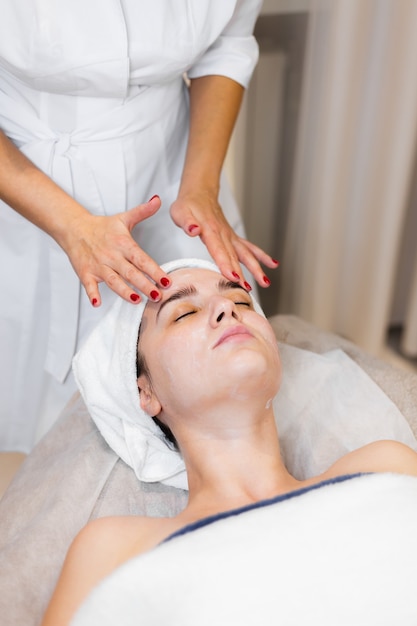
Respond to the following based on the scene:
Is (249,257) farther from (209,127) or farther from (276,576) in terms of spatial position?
(276,576)

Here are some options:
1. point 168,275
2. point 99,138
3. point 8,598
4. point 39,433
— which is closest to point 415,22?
point 99,138

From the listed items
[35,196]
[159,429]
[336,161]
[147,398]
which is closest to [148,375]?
[147,398]

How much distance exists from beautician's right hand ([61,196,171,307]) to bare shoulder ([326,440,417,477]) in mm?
443

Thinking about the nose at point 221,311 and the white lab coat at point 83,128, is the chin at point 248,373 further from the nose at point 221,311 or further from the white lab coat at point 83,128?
the white lab coat at point 83,128

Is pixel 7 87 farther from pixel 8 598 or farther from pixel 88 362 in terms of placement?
pixel 8 598

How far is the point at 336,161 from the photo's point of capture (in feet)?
7.46

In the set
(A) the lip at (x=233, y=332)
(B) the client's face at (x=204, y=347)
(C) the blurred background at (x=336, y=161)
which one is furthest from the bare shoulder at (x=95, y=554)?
(C) the blurred background at (x=336, y=161)

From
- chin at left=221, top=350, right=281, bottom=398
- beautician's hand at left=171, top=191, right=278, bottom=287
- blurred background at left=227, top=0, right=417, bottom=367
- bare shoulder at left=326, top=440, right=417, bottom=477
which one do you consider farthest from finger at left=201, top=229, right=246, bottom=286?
blurred background at left=227, top=0, right=417, bottom=367

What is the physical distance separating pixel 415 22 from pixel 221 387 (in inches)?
56.9

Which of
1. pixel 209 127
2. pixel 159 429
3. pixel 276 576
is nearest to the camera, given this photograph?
pixel 276 576

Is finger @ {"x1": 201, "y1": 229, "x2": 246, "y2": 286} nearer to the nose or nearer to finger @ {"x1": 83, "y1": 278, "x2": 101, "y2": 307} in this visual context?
the nose

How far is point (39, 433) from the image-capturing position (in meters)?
1.78

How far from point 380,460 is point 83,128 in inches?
34.7

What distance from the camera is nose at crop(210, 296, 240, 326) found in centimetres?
123
